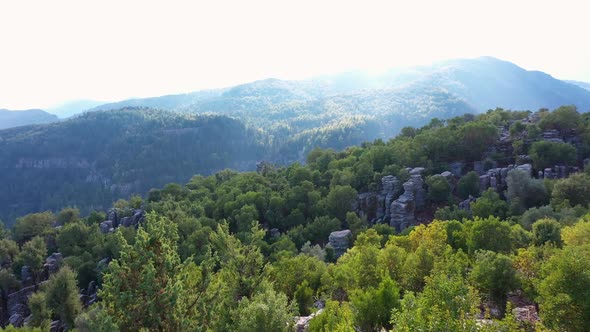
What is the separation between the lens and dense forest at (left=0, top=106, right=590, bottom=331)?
63.6 ft

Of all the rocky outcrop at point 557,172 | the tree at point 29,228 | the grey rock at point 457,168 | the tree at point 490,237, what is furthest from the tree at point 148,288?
the tree at point 29,228

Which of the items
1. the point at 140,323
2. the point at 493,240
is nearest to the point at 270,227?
the point at 493,240

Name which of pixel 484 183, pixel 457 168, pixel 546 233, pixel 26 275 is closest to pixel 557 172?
pixel 484 183

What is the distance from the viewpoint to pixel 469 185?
74375mm

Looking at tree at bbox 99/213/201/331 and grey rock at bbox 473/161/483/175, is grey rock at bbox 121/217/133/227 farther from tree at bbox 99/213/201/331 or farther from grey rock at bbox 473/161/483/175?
grey rock at bbox 473/161/483/175

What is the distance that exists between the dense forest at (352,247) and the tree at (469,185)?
271 mm

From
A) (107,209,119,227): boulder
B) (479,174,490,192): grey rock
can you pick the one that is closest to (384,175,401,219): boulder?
(479,174,490,192): grey rock

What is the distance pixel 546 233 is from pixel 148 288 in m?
39.8

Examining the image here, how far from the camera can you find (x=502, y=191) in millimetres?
71750

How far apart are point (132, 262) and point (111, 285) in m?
1.52

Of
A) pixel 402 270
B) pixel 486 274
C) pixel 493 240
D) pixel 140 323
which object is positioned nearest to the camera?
pixel 140 323

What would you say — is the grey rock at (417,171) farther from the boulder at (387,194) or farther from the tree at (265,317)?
the tree at (265,317)

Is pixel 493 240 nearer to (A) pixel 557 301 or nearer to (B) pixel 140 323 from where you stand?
(A) pixel 557 301

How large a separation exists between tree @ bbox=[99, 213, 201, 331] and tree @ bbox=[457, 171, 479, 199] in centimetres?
6602
